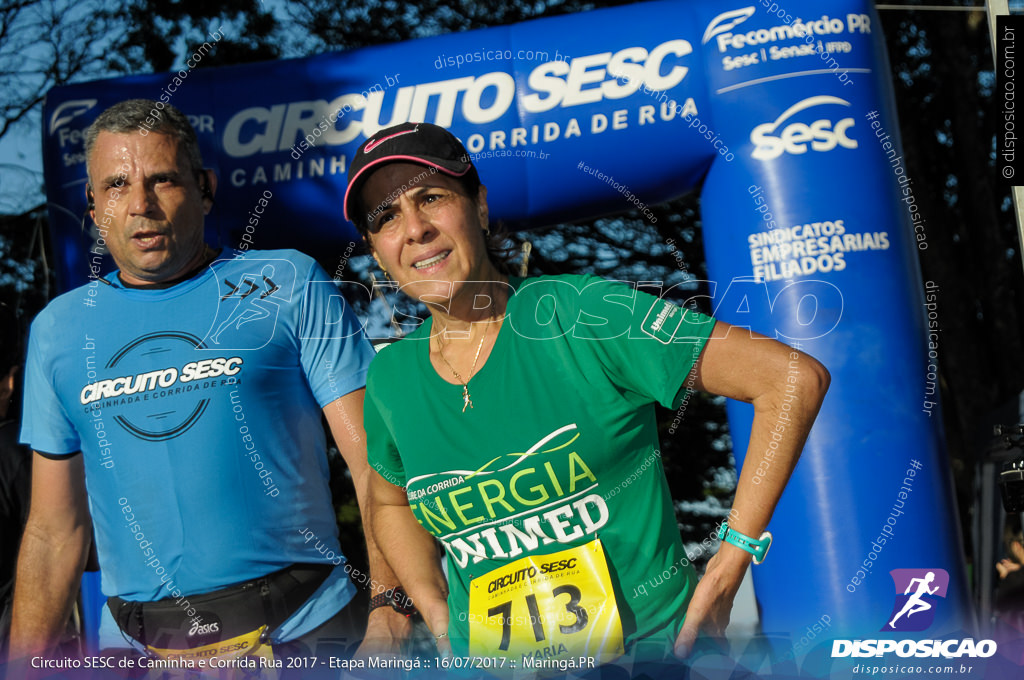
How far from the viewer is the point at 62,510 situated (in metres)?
3.03

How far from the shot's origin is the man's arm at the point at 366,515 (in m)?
2.73

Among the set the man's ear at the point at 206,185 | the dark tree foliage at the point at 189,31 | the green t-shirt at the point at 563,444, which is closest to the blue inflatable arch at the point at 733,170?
the man's ear at the point at 206,185

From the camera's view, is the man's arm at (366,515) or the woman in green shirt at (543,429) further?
the man's arm at (366,515)

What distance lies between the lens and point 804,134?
3.70 meters

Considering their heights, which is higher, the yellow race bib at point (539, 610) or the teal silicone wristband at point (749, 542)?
the teal silicone wristband at point (749, 542)

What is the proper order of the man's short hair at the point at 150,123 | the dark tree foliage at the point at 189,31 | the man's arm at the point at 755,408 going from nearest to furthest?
1. the man's arm at the point at 755,408
2. the man's short hair at the point at 150,123
3. the dark tree foliage at the point at 189,31

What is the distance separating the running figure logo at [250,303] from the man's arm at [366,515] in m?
0.32

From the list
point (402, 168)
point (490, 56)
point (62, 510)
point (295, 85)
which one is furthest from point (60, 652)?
point (490, 56)

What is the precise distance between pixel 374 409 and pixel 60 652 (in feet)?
4.53

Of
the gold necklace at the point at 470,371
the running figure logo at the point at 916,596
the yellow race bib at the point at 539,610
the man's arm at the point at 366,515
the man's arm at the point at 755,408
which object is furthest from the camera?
the running figure logo at the point at 916,596

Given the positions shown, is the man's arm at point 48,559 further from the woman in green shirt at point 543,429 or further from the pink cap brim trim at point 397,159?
the pink cap brim trim at point 397,159

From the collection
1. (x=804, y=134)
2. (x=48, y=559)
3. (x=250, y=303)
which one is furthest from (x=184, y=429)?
(x=804, y=134)

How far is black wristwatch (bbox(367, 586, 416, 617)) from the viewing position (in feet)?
9.14

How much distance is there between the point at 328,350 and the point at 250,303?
289mm
